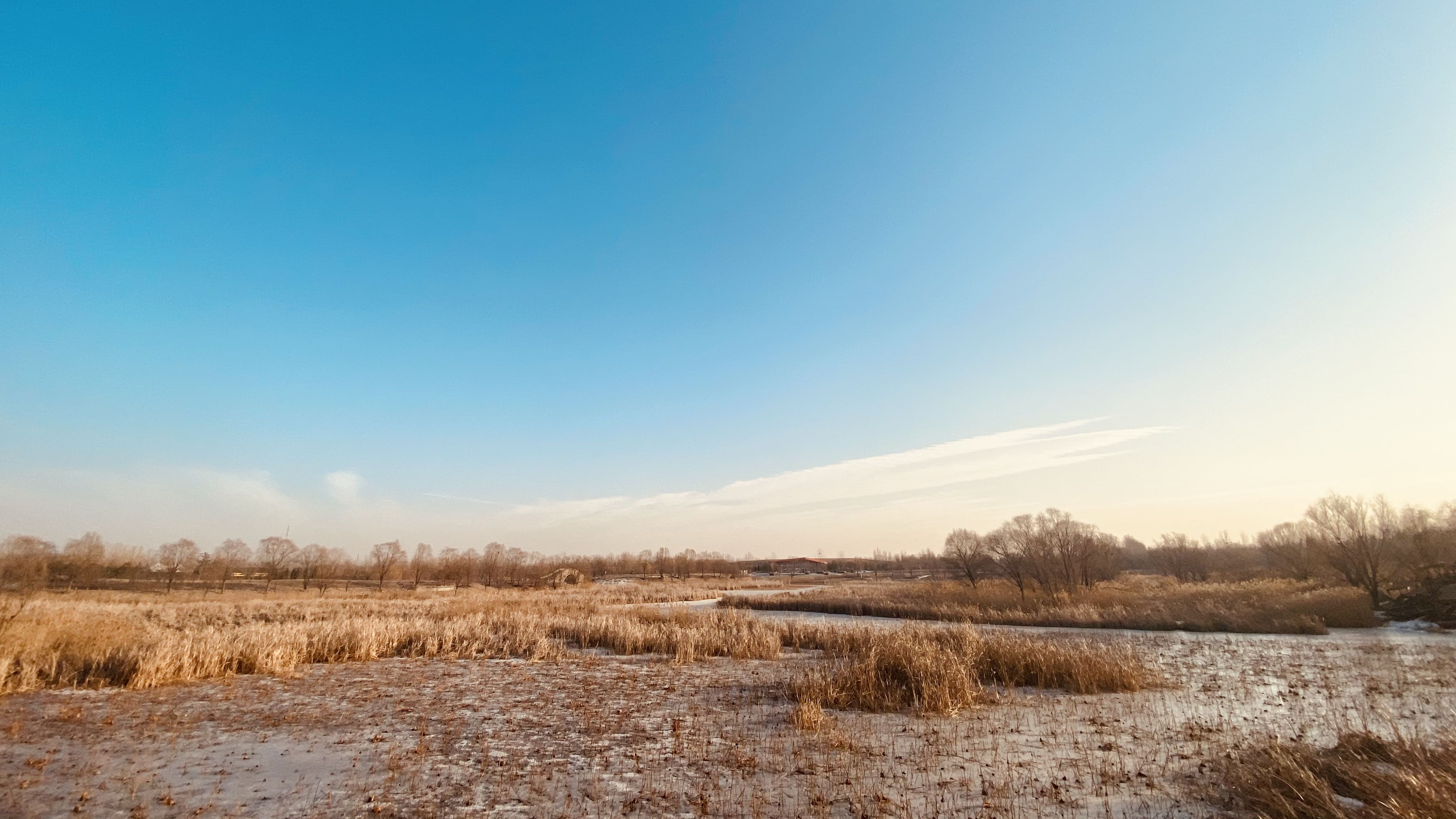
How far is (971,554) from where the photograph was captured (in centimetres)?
5194

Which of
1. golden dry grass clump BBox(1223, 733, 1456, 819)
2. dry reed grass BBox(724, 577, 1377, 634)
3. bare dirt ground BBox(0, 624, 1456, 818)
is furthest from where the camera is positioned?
dry reed grass BBox(724, 577, 1377, 634)

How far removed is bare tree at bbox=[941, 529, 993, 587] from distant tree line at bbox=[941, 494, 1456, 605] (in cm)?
9

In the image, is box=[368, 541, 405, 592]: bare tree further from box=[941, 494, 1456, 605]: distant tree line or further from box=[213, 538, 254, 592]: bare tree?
box=[941, 494, 1456, 605]: distant tree line

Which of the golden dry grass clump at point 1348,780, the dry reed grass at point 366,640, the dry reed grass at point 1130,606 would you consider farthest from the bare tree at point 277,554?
the golden dry grass clump at point 1348,780

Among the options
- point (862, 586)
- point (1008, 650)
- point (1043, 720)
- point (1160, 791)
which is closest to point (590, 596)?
point (862, 586)

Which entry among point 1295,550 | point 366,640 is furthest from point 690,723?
point 1295,550

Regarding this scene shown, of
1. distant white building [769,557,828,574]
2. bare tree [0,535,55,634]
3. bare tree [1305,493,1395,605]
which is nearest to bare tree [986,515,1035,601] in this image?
bare tree [1305,493,1395,605]

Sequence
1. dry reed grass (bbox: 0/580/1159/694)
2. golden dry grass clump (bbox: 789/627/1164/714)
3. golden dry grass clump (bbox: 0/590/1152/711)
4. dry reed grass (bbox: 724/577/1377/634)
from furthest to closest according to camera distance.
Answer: dry reed grass (bbox: 724/577/1377/634)
dry reed grass (bbox: 0/580/1159/694)
golden dry grass clump (bbox: 0/590/1152/711)
golden dry grass clump (bbox: 789/627/1164/714)

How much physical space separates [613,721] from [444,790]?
4152 mm

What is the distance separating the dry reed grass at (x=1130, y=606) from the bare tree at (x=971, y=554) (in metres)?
1.50

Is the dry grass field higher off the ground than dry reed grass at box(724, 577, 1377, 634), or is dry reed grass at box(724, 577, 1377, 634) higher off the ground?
the dry grass field

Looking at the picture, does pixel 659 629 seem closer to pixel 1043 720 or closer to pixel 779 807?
pixel 1043 720

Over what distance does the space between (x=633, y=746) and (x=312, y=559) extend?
315 feet

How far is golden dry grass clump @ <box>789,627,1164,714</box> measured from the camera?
1214cm
